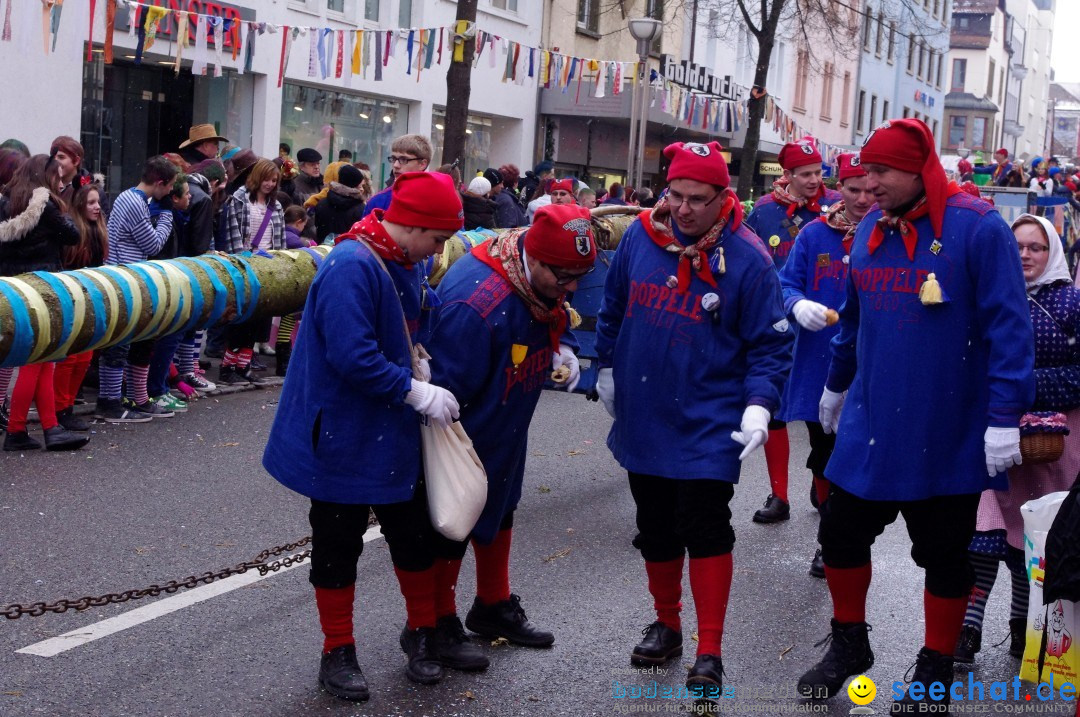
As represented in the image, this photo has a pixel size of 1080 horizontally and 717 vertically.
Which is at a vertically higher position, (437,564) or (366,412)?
(366,412)

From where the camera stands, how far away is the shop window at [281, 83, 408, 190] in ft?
64.8

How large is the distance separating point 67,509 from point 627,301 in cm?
336

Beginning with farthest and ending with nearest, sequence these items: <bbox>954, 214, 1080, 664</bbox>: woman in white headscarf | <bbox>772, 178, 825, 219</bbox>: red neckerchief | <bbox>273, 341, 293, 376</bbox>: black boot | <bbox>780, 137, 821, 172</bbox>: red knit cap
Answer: <bbox>273, 341, 293, 376</bbox>: black boot < <bbox>772, 178, 825, 219</bbox>: red neckerchief < <bbox>780, 137, 821, 172</bbox>: red knit cap < <bbox>954, 214, 1080, 664</bbox>: woman in white headscarf

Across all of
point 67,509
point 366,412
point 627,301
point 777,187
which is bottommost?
point 67,509

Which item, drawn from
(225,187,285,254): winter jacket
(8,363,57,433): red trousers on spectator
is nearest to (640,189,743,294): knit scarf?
(8,363,57,433): red trousers on spectator

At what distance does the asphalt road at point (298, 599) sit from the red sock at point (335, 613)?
0.19 metres

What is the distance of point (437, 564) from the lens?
15.4 feet

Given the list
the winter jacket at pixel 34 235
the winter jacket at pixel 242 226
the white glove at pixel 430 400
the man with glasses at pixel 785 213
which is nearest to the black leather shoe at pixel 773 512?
the man with glasses at pixel 785 213

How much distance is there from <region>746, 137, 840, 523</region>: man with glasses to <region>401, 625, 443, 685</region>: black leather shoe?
9.02 feet

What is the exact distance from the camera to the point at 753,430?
14.2 ft

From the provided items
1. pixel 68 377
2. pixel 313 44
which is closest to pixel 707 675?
pixel 68 377

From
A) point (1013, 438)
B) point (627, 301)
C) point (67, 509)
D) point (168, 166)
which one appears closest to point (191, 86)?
point (168, 166)

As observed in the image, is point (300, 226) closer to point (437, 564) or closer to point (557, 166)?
point (437, 564)

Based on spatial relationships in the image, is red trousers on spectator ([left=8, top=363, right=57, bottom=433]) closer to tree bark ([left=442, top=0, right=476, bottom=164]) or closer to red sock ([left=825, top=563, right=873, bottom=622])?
red sock ([left=825, top=563, right=873, bottom=622])
